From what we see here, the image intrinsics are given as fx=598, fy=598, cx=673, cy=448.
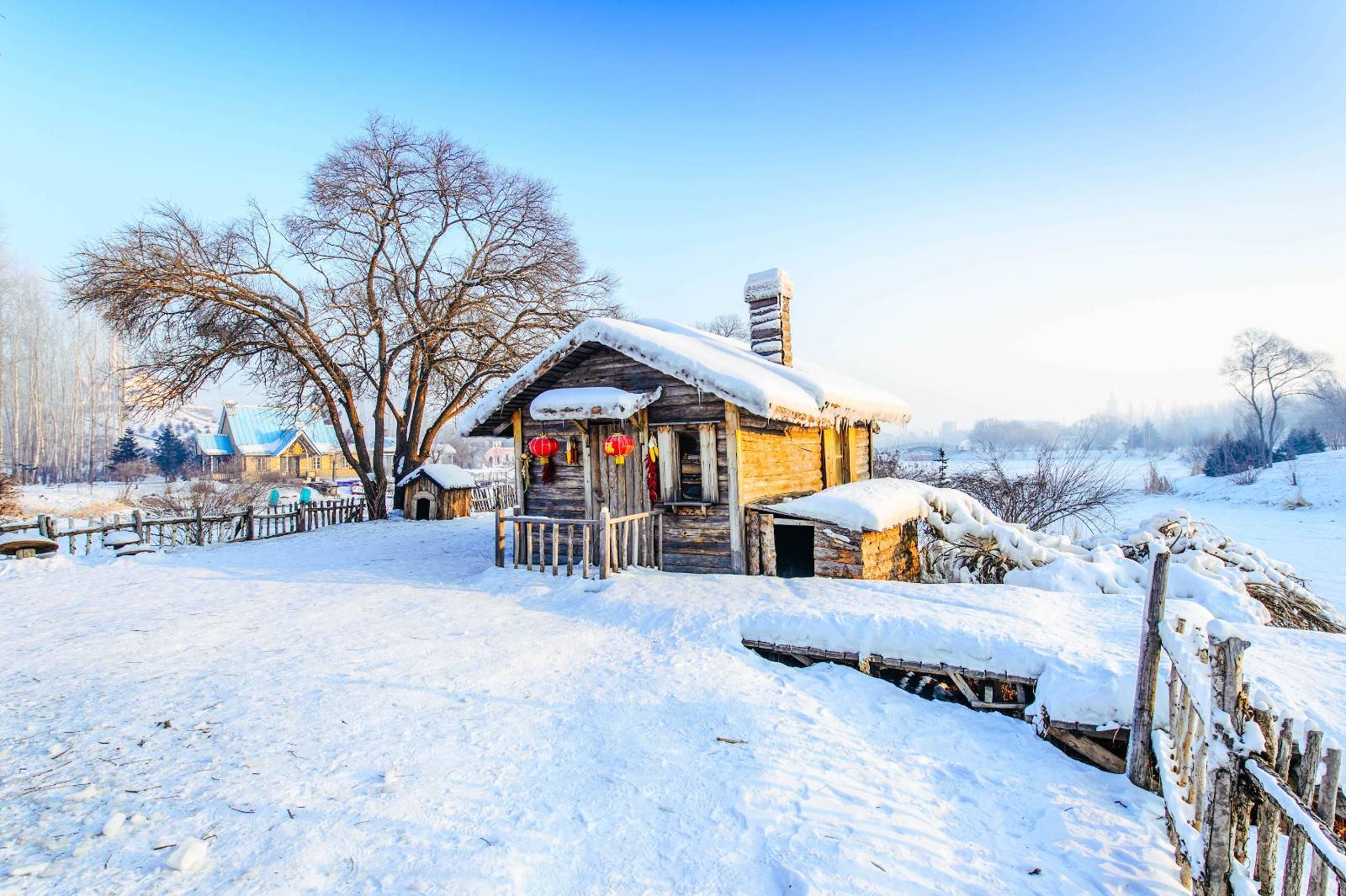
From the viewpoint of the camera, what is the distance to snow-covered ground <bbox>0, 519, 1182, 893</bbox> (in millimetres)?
3422

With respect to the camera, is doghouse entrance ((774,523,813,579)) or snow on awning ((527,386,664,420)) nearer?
snow on awning ((527,386,664,420))

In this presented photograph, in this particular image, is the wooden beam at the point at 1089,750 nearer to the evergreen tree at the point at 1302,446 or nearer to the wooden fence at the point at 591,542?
the wooden fence at the point at 591,542

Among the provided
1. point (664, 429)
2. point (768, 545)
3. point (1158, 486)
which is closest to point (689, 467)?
point (664, 429)

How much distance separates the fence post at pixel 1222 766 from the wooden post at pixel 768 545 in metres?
6.86

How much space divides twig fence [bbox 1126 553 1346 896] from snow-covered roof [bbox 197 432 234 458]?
53.8 meters

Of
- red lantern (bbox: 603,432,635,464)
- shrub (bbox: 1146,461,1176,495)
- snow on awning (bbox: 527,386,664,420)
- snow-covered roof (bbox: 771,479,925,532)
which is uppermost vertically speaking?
snow on awning (bbox: 527,386,664,420)

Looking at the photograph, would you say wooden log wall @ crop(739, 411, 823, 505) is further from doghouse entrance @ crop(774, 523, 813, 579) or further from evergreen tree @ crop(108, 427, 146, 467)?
evergreen tree @ crop(108, 427, 146, 467)

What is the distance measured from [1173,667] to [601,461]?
29.0ft

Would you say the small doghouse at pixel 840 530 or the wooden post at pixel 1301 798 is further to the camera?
the small doghouse at pixel 840 530

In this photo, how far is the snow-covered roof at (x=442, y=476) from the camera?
2289 cm

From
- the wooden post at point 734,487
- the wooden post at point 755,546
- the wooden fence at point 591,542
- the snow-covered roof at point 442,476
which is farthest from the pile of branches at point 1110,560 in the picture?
the snow-covered roof at point 442,476

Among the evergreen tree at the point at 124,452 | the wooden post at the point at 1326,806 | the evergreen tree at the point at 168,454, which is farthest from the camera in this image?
the evergreen tree at the point at 168,454

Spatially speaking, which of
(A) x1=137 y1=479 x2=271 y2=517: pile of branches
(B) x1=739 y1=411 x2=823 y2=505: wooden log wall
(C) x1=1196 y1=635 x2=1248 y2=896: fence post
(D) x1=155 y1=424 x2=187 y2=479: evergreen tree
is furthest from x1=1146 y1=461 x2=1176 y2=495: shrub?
(D) x1=155 y1=424 x2=187 y2=479: evergreen tree

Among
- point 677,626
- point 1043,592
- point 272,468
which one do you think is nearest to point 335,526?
point 677,626
